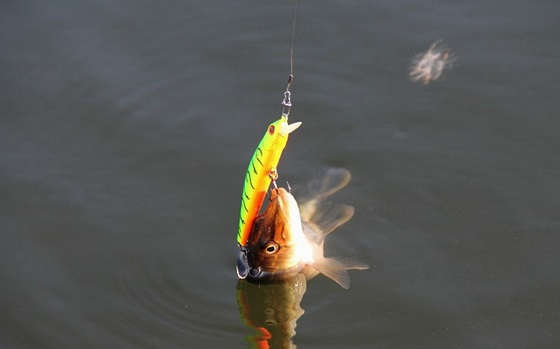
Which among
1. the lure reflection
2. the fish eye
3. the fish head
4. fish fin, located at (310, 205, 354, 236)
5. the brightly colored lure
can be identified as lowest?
the fish eye

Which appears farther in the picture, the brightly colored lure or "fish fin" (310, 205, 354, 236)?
"fish fin" (310, 205, 354, 236)

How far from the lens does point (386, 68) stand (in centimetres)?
599

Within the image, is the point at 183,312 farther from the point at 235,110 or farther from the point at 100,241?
the point at 235,110

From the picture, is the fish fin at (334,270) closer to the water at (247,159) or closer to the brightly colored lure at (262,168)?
the water at (247,159)

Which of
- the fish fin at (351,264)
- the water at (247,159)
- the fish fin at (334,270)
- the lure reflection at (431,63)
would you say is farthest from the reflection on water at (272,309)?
the lure reflection at (431,63)

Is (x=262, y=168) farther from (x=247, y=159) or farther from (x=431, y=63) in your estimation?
(x=431, y=63)

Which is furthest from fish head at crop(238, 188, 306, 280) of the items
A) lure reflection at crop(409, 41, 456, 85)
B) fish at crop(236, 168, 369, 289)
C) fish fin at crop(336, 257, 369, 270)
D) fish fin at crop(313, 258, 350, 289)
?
lure reflection at crop(409, 41, 456, 85)

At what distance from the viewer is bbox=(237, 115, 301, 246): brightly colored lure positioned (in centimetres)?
382

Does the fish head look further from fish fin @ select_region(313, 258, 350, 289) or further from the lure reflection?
the lure reflection

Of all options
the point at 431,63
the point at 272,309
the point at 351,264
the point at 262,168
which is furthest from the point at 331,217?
the point at 431,63

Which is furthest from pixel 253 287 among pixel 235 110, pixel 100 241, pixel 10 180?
pixel 10 180

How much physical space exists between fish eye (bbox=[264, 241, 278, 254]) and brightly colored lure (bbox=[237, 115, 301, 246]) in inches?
5.3

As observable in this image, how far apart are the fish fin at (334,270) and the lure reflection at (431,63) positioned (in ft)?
6.05

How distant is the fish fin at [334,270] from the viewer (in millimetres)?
4480
